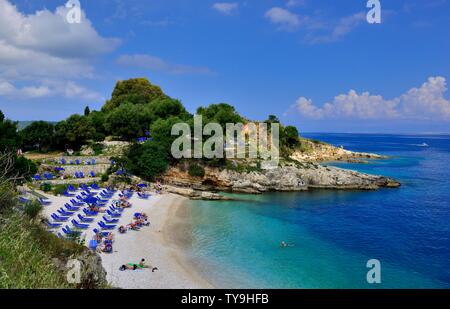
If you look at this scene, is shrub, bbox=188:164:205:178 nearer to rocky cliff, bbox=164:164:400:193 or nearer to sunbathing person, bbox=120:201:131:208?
rocky cliff, bbox=164:164:400:193

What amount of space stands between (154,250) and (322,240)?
46.5 ft

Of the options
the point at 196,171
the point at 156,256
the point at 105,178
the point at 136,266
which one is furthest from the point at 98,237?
the point at 196,171

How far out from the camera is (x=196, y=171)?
152ft

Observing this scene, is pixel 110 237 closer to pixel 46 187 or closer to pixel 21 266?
pixel 21 266

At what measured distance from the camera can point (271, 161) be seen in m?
51.0

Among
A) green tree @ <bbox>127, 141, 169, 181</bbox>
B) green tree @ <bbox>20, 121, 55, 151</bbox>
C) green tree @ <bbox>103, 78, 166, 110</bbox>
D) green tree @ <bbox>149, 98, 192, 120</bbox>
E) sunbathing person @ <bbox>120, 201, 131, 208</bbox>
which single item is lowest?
sunbathing person @ <bbox>120, 201, 131, 208</bbox>

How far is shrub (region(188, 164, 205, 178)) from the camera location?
46.3m

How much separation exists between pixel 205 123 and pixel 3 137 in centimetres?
2872

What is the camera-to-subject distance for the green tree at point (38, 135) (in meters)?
50.7

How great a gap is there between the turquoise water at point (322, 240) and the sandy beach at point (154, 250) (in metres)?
1.25

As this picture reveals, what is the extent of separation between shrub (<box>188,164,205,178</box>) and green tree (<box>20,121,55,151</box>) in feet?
76.8

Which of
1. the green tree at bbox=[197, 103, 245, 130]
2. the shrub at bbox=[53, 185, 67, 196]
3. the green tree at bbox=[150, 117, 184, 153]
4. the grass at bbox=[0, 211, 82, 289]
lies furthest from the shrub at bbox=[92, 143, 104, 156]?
the grass at bbox=[0, 211, 82, 289]

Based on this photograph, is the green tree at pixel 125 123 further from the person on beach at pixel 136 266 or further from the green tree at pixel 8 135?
the person on beach at pixel 136 266
